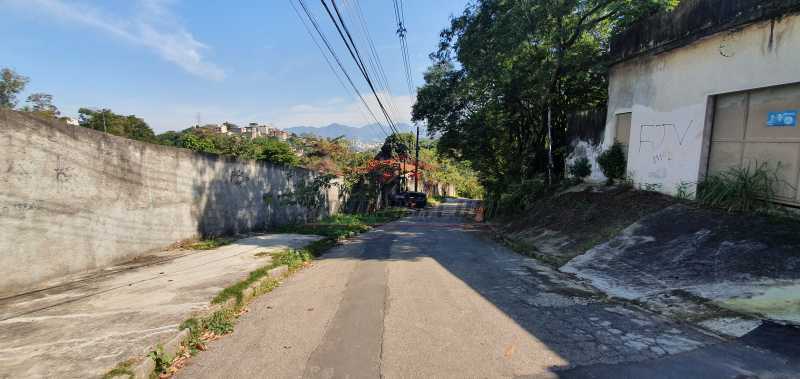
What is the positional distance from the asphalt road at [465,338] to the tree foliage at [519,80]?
28.4 ft

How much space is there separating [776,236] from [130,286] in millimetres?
9343

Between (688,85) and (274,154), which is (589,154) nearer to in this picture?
Result: (688,85)

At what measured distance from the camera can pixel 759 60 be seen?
6.62 metres

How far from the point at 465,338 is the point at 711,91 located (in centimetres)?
760

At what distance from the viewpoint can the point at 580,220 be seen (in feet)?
31.7

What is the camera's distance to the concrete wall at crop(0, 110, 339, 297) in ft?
16.5

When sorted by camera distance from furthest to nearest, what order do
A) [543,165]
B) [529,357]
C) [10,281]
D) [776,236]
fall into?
[543,165] < [776,236] < [10,281] < [529,357]

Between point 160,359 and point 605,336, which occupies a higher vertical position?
point 605,336

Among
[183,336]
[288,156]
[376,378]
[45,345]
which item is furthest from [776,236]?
[288,156]

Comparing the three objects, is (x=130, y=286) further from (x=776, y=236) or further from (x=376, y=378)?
(x=776, y=236)

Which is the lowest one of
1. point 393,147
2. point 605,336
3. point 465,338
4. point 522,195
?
point 465,338

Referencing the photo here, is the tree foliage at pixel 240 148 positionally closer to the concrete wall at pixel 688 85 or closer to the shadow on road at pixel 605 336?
the concrete wall at pixel 688 85

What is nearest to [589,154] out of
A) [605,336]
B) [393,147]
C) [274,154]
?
[605,336]

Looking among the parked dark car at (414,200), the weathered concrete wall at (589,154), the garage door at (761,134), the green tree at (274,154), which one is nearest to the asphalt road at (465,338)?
the garage door at (761,134)
